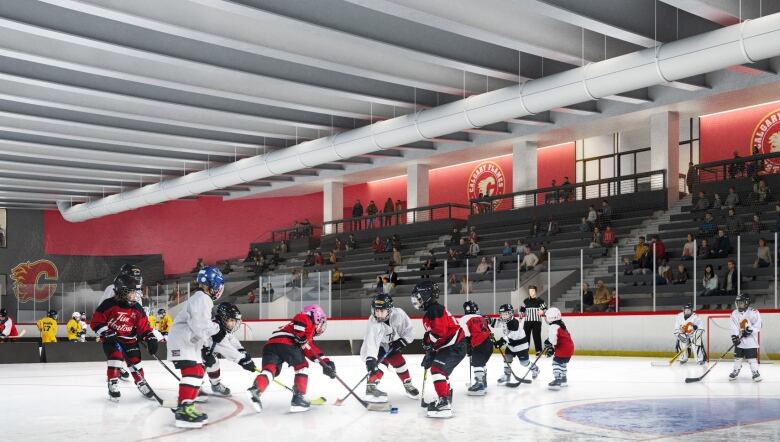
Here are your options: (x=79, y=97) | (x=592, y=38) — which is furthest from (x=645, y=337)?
(x=79, y=97)

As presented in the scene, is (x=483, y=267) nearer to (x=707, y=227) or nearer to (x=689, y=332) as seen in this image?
(x=707, y=227)

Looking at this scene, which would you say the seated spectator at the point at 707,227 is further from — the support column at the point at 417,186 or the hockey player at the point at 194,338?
the hockey player at the point at 194,338

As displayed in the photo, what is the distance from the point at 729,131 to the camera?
1049 inches

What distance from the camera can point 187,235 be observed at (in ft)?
130

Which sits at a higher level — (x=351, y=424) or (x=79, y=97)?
(x=79, y=97)

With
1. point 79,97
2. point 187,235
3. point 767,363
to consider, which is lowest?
point 767,363

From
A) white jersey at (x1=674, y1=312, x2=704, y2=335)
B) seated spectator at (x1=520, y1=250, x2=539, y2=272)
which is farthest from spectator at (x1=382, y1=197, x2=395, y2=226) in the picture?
white jersey at (x1=674, y1=312, x2=704, y2=335)

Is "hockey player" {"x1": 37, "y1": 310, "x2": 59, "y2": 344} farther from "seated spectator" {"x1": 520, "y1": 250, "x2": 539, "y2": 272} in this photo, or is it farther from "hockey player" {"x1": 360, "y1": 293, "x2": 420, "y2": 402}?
"hockey player" {"x1": 360, "y1": 293, "x2": 420, "y2": 402}

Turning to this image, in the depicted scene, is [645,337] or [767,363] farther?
[645,337]

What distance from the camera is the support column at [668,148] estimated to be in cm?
2414

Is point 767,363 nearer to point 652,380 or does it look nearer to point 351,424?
point 652,380

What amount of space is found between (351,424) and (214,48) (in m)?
12.0

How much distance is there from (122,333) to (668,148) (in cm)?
1828

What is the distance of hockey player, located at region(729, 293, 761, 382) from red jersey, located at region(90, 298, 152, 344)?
25.0 feet
